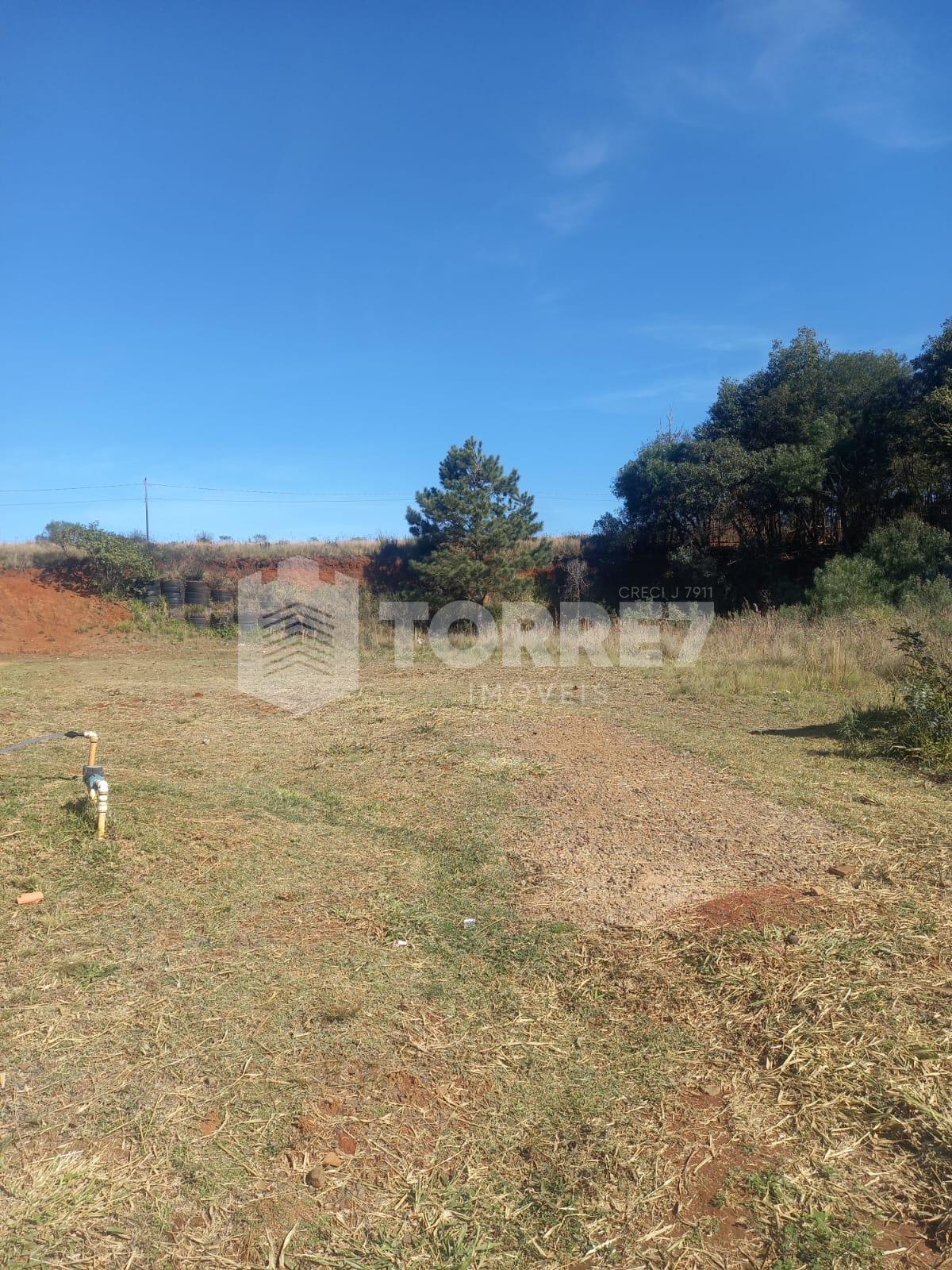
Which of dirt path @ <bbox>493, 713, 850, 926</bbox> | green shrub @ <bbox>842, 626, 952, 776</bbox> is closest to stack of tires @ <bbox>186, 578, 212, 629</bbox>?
dirt path @ <bbox>493, 713, 850, 926</bbox>

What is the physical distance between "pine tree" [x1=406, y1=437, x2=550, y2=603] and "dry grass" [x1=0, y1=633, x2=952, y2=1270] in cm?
1468

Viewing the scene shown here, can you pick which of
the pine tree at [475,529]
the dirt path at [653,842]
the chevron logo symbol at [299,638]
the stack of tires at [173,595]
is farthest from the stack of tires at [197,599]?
the dirt path at [653,842]

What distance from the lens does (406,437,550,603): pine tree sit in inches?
768

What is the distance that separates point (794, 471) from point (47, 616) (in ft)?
59.4

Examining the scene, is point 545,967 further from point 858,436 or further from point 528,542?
point 528,542

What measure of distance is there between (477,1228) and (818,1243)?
0.81 m

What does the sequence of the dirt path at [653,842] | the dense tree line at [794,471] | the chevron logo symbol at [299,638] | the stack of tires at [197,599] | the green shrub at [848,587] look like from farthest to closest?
the stack of tires at [197,599], the dense tree line at [794,471], the green shrub at [848,587], the chevron logo symbol at [299,638], the dirt path at [653,842]

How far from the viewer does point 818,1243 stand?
6.15 ft

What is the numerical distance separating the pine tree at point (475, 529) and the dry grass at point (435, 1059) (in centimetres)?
1468

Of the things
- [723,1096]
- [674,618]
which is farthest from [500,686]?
[723,1096]

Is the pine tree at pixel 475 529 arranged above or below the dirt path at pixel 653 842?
above

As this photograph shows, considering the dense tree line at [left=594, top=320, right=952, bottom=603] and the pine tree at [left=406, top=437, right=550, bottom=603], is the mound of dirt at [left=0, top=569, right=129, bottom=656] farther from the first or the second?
the dense tree line at [left=594, top=320, right=952, bottom=603]

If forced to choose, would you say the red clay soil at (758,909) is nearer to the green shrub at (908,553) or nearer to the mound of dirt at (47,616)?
the green shrub at (908,553)

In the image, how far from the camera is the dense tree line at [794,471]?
701 inches
